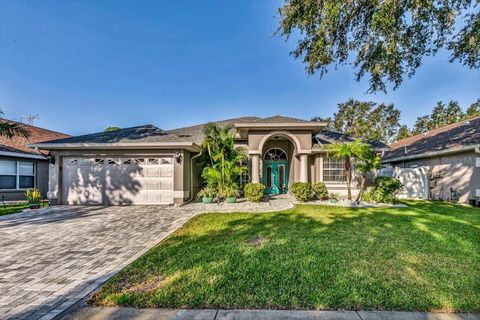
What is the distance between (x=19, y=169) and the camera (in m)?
15.0

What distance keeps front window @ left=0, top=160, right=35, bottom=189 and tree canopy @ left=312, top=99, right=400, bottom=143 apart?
35825 mm

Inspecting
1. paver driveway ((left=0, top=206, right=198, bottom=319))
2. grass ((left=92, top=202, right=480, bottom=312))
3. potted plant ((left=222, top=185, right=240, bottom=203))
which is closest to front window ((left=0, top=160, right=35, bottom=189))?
paver driveway ((left=0, top=206, right=198, bottom=319))

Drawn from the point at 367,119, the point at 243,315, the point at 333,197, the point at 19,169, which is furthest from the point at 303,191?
the point at 367,119

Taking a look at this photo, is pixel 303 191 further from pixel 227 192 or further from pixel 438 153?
pixel 438 153

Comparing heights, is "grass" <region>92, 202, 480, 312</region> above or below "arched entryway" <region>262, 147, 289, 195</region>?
below

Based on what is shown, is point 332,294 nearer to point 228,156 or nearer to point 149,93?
point 228,156

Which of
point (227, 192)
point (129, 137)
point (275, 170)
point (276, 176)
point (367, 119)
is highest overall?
point (367, 119)

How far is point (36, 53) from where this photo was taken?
1448 cm

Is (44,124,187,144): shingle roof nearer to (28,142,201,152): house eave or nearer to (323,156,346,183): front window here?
(28,142,201,152): house eave

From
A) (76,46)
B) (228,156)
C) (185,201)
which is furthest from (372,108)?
(76,46)

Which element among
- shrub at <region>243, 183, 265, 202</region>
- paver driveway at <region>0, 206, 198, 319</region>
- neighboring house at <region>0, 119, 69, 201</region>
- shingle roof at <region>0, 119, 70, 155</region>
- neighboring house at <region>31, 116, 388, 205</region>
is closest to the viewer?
paver driveway at <region>0, 206, 198, 319</region>

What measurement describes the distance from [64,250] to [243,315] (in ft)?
16.3

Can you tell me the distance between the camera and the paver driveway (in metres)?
→ 3.51

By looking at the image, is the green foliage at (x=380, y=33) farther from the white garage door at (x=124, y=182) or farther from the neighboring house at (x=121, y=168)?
the white garage door at (x=124, y=182)
